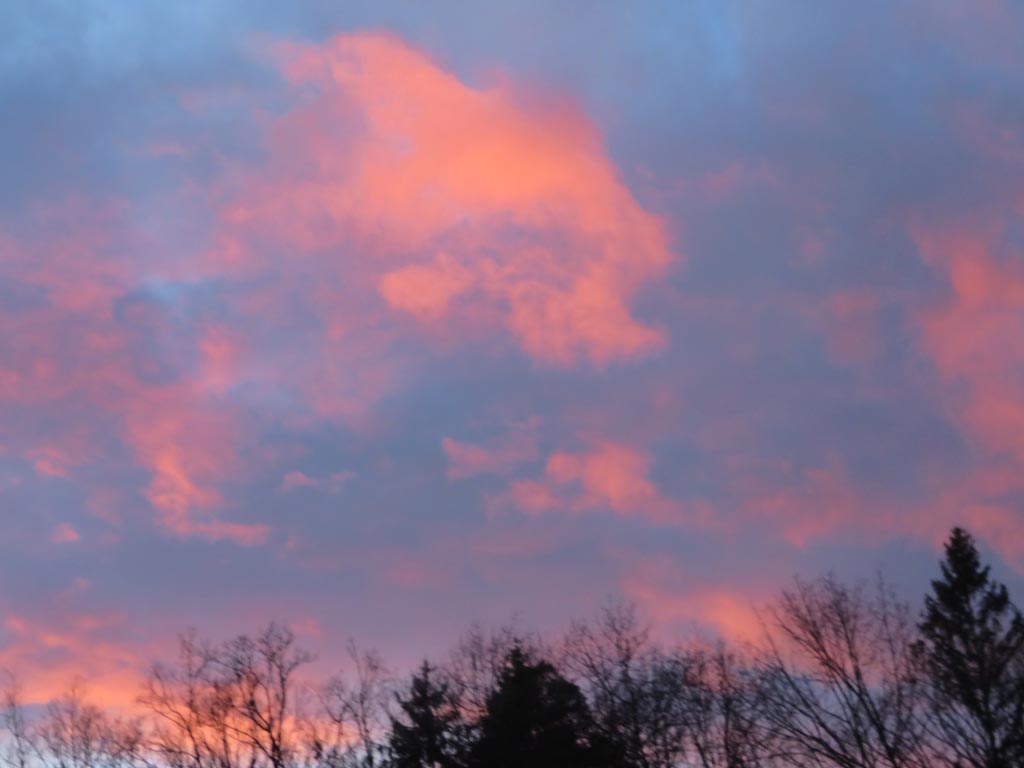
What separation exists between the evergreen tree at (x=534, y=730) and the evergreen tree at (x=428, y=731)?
315 centimetres

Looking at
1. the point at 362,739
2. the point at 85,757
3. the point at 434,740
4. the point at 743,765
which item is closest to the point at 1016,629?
the point at 743,765

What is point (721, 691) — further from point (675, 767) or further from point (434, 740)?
point (434, 740)

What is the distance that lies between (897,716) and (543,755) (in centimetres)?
1259

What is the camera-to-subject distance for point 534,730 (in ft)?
121

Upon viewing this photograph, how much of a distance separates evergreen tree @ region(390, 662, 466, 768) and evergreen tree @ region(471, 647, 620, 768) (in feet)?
10.3

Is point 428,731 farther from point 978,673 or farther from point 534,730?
point 978,673

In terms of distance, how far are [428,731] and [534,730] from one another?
28.8 feet

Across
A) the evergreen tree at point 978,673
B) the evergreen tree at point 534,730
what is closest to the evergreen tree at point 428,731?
the evergreen tree at point 534,730

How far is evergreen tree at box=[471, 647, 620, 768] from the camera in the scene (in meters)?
36.0

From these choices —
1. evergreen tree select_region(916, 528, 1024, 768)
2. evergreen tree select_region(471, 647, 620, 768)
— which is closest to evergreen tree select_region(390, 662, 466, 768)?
evergreen tree select_region(471, 647, 620, 768)

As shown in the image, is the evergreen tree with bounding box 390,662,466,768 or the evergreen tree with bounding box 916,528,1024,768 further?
the evergreen tree with bounding box 390,662,466,768

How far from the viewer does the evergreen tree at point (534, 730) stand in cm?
3597

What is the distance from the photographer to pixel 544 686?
38781mm

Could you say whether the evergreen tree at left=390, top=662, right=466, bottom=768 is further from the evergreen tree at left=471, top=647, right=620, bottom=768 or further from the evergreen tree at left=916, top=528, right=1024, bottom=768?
the evergreen tree at left=916, top=528, right=1024, bottom=768
